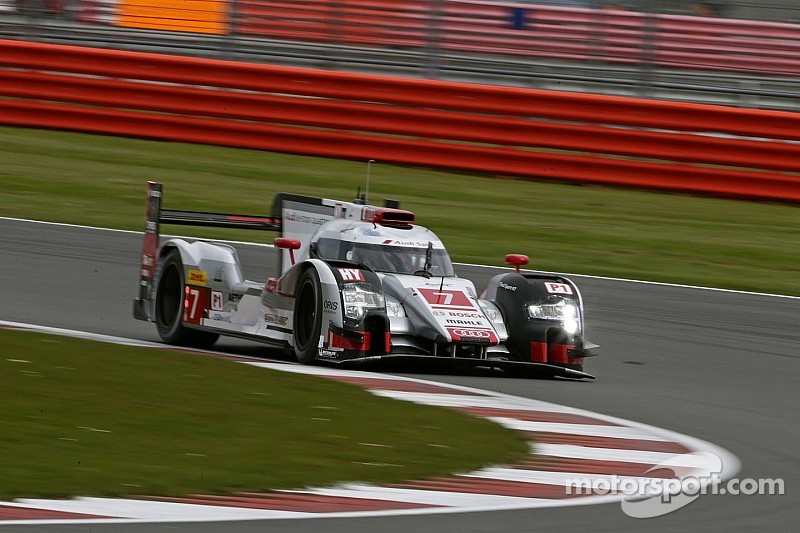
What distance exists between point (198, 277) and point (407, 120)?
8110 mm

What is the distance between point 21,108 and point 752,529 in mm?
15944

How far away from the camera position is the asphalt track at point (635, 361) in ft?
19.7

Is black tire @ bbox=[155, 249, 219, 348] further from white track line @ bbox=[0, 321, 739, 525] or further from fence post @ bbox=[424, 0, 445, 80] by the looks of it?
fence post @ bbox=[424, 0, 445, 80]

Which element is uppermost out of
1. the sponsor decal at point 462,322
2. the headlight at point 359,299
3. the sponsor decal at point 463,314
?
the headlight at point 359,299

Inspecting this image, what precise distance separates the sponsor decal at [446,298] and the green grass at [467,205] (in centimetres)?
463

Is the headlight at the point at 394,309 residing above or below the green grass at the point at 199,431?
above

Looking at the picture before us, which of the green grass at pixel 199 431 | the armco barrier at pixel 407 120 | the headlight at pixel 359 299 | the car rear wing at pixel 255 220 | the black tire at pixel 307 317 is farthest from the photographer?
the armco barrier at pixel 407 120

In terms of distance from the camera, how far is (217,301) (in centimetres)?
1116

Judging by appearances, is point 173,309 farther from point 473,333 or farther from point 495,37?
point 495,37

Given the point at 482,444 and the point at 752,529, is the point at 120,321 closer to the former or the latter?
the point at 482,444

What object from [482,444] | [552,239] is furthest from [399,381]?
[552,239]

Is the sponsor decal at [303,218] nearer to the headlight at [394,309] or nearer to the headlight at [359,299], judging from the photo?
the headlight at [394,309]

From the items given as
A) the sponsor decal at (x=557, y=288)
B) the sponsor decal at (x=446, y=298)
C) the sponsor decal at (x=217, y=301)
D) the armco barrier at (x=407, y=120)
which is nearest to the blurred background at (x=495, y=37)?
the armco barrier at (x=407, y=120)

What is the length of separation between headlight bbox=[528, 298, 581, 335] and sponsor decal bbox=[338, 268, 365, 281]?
125 cm
